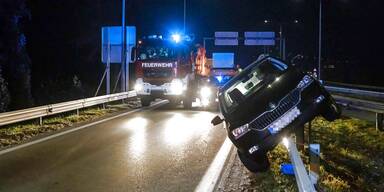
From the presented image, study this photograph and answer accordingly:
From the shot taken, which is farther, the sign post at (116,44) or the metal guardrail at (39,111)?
the sign post at (116,44)

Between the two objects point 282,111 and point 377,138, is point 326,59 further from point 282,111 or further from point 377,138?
point 282,111

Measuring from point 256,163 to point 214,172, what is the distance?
0.90 m

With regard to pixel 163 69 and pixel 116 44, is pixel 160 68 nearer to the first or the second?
pixel 163 69

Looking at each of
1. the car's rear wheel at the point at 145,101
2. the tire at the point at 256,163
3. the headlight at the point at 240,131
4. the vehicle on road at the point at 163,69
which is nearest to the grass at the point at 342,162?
the tire at the point at 256,163

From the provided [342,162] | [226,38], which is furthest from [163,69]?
[226,38]

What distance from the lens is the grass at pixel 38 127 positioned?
511 inches

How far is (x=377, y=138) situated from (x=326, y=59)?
196 ft

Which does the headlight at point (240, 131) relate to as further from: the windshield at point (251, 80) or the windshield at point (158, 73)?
the windshield at point (158, 73)

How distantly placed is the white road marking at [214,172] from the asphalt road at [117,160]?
11cm

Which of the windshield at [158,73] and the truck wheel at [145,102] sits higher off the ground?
the windshield at [158,73]

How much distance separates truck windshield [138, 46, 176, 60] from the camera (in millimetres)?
22484

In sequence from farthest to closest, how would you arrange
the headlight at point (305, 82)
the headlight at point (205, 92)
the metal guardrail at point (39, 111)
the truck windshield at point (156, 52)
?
the headlight at point (205, 92), the truck windshield at point (156, 52), the metal guardrail at point (39, 111), the headlight at point (305, 82)

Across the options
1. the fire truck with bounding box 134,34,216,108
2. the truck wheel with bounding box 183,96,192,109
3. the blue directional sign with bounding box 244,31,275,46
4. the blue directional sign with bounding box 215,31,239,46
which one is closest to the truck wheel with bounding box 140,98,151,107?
the fire truck with bounding box 134,34,216,108

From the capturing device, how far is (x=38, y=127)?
14898mm
